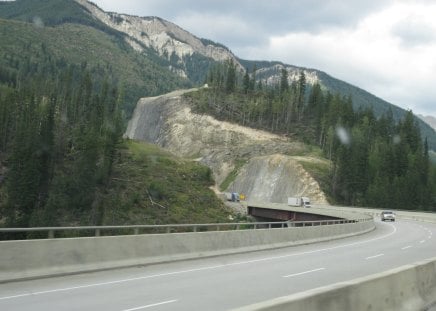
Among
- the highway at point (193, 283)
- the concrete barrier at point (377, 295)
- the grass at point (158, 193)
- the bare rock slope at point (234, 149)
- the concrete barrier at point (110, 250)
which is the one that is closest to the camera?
the concrete barrier at point (377, 295)

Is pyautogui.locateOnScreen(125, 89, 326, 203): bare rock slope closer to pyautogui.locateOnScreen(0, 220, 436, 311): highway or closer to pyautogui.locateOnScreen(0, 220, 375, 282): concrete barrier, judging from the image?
pyautogui.locateOnScreen(0, 220, 375, 282): concrete barrier

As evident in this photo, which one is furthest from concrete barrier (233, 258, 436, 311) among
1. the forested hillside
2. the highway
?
the forested hillside

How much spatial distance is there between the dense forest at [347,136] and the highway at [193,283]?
82.8 m

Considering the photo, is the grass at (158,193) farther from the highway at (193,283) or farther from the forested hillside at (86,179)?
the highway at (193,283)

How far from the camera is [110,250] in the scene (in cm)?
1529

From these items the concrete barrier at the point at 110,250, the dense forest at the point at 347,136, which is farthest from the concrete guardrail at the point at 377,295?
the dense forest at the point at 347,136

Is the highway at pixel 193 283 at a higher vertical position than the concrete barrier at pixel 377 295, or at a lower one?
lower

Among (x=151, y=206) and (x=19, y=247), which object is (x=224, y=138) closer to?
(x=151, y=206)

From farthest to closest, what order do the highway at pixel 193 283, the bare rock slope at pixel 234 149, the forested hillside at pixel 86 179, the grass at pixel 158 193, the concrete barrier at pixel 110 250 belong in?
the bare rock slope at pixel 234 149
the forested hillside at pixel 86 179
the grass at pixel 158 193
the concrete barrier at pixel 110 250
the highway at pixel 193 283

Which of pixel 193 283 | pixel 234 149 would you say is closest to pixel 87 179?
pixel 234 149

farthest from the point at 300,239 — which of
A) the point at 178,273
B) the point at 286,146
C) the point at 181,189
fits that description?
the point at 286,146

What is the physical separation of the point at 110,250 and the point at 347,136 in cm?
12260

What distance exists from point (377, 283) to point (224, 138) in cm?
13414

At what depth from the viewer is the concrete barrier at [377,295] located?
561 cm
